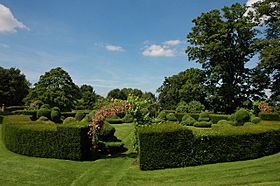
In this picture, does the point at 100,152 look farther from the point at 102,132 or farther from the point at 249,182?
the point at 249,182

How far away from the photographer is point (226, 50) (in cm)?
3709

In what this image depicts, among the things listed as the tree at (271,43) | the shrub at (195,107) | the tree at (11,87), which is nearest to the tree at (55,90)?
the tree at (11,87)

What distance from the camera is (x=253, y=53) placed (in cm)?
3828

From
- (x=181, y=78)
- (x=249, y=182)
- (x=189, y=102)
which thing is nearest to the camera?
(x=249, y=182)

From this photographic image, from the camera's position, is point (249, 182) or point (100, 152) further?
point (100, 152)

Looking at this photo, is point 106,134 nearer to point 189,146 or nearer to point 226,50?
point 189,146

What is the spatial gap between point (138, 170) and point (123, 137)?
9.05 m

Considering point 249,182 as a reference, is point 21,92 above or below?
above

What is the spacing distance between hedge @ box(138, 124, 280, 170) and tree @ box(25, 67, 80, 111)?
3684cm

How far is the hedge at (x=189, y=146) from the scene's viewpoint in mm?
11086

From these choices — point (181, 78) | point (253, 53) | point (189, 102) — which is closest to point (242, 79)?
point (253, 53)

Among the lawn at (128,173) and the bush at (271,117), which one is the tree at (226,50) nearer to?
the bush at (271,117)

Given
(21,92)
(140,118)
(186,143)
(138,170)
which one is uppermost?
(21,92)

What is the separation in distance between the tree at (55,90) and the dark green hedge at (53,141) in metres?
32.4
